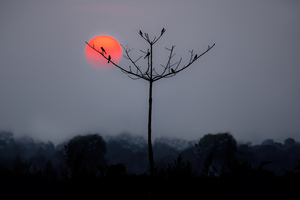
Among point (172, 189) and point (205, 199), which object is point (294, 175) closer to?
point (205, 199)

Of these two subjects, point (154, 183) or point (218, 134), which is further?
point (218, 134)

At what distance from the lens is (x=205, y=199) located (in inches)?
164

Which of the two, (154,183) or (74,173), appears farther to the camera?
Answer: (74,173)

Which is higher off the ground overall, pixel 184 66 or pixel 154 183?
pixel 184 66

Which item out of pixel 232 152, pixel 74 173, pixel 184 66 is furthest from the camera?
pixel 232 152

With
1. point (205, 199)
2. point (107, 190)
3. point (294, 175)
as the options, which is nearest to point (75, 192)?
point (107, 190)

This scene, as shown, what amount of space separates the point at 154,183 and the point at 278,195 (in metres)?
1.79

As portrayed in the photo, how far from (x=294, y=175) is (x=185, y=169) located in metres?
1.80

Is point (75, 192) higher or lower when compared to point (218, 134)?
lower

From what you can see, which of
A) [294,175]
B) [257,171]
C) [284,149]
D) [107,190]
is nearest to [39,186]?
[107,190]

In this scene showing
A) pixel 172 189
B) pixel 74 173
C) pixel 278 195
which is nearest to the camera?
pixel 278 195

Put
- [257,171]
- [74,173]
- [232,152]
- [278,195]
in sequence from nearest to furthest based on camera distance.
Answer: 1. [278,195]
2. [257,171]
3. [74,173]
4. [232,152]

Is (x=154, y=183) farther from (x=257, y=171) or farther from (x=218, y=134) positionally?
(x=218, y=134)

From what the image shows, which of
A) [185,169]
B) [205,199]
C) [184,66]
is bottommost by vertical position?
[205,199]
